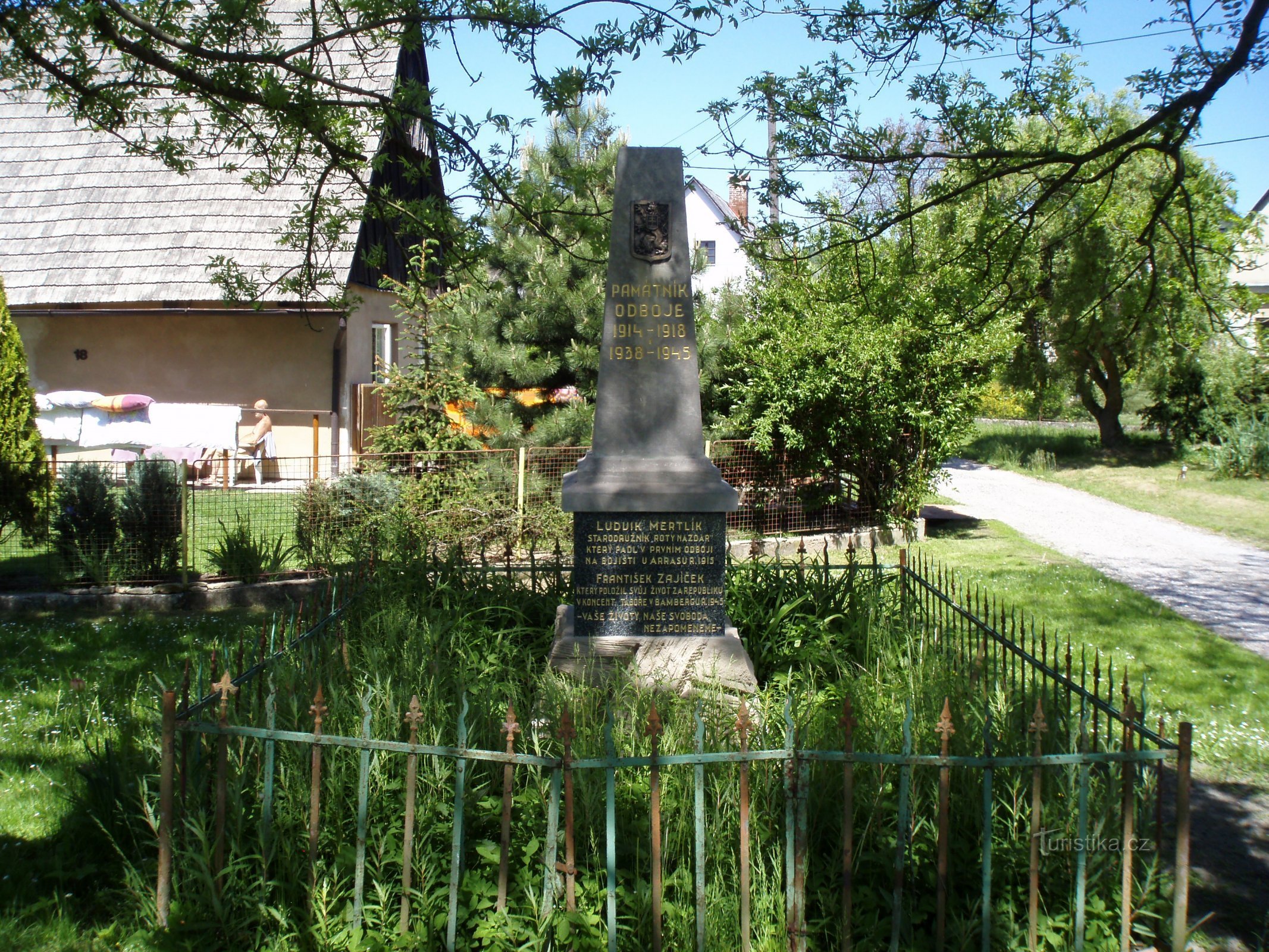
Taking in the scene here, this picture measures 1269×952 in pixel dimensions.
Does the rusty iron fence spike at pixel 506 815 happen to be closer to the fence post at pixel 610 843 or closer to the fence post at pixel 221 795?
the fence post at pixel 610 843

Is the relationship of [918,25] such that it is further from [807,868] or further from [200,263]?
[200,263]

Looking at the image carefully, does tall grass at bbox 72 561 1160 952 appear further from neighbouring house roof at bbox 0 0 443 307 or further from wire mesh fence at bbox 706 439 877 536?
neighbouring house roof at bbox 0 0 443 307

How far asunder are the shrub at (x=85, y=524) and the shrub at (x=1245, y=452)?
18266mm

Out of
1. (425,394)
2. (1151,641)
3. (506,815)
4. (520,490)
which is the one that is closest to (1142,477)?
(1151,641)

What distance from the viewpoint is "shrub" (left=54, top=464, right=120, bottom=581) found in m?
8.42

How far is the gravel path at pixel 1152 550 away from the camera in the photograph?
8750mm

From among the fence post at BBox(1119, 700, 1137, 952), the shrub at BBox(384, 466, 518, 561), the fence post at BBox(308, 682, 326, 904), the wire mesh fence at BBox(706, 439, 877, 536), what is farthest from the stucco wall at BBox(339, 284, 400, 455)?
the fence post at BBox(1119, 700, 1137, 952)

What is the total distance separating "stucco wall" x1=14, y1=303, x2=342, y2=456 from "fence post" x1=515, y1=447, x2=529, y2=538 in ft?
18.3

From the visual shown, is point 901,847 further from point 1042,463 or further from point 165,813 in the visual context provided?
point 1042,463

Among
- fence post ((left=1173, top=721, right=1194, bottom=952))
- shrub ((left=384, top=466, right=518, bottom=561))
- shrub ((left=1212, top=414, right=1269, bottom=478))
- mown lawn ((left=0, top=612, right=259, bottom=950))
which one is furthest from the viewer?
shrub ((left=1212, top=414, right=1269, bottom=478))

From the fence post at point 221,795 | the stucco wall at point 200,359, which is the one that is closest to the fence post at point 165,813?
the fence post at point 221,795

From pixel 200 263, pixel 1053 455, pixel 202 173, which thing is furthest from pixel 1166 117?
pixel 1053 455

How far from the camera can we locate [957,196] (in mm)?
6414

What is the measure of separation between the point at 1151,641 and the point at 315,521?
23.4 feet
